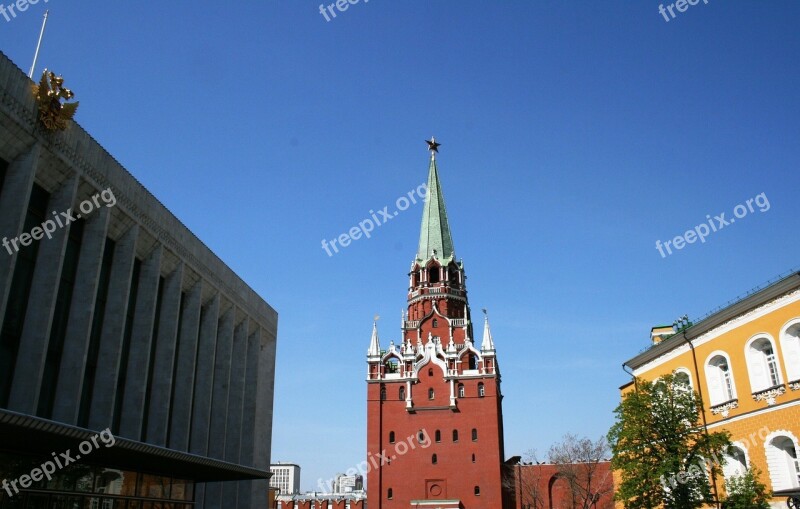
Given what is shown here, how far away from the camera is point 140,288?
26.8 meters

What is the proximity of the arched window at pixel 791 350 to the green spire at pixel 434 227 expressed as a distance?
166ft

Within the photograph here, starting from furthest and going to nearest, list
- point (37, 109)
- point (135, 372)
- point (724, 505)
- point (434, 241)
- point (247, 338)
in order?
point (434, 241) → point (247, 338) → point (724, 505) → point (135, 372) → point (37, 109)

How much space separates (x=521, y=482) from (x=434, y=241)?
2844 centimetres

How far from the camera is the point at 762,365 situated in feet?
98.7

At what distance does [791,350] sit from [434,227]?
54516 mm

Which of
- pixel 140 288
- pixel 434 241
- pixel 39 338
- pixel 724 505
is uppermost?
pixel 434 241

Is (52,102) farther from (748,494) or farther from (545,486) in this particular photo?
(545,486)

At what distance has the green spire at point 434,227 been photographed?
259 ft

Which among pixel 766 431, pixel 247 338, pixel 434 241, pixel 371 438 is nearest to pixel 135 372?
pixel 247 338

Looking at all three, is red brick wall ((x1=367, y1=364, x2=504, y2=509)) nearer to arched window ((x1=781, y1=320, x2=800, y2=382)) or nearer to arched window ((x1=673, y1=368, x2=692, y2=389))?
arched window ((x1=673, y1=368, x2=692, y2=389))

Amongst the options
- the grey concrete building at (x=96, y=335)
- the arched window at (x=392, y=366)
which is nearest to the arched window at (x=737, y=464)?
the grey concrete building at (x=96, y=335)

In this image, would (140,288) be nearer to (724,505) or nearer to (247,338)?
(247,338)

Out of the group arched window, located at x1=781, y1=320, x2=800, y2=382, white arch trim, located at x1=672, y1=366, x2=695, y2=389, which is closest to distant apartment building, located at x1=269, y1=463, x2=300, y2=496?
white arch trim, located at x1=672, y1=366, x2=695, y2=389

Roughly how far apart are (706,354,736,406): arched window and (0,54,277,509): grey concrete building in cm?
2242
